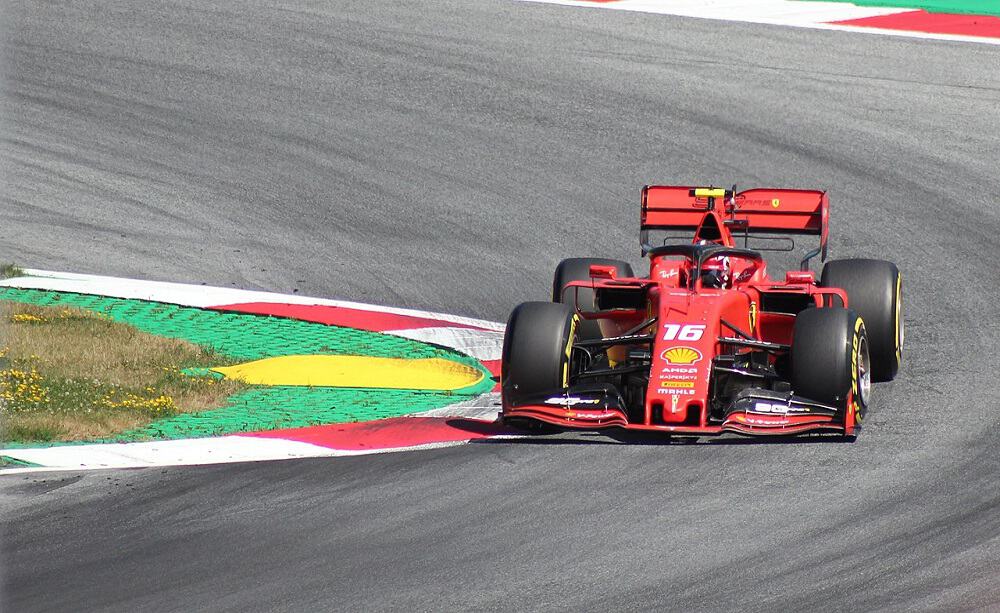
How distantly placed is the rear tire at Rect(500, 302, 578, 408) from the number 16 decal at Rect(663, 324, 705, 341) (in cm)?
60

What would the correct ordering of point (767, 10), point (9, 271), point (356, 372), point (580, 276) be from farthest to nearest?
1. point (767, 10)
2. point (9, 271)
3. point (356, 372)
4. point (580, 276)

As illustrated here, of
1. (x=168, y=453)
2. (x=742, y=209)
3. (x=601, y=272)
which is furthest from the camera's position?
(x=742, y=209)

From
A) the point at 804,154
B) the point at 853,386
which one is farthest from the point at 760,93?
the point at 853,386

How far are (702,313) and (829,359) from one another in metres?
0.81

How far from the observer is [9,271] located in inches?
522

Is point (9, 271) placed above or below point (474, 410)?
above

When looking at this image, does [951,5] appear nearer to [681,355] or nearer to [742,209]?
[742,209]

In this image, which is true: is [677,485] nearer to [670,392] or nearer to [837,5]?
[670,392]

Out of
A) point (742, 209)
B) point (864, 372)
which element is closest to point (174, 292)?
point (742, 209)

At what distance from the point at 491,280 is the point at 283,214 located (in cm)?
279

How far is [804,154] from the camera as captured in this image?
16.2 m

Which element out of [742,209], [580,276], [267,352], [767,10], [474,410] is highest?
[767,10]

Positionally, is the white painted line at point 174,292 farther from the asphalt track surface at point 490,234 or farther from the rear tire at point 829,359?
the rear tire at point 829,359

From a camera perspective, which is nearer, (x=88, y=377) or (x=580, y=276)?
(x=88, y=377)
